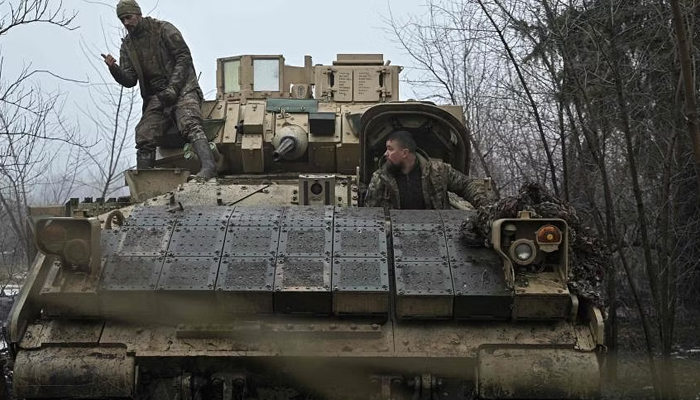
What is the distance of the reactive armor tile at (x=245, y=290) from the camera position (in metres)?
5.63

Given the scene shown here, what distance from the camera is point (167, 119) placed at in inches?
369

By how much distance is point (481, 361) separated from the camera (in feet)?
18.0

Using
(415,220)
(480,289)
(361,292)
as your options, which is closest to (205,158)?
(415,220)

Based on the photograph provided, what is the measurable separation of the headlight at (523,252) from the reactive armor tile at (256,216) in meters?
1.65

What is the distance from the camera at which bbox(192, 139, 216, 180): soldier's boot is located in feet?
28.1

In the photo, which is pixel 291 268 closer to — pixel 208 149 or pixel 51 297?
pixel 51 297

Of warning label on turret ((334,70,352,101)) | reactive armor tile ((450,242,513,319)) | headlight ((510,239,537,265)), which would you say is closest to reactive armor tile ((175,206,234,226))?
reactive armor tile ((450,242,513,319))

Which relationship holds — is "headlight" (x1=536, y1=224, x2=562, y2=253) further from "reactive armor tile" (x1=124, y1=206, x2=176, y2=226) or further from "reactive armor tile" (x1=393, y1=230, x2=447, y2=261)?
"reactive armor tile" (x1=124, y1=206, x2=176, y2=226)

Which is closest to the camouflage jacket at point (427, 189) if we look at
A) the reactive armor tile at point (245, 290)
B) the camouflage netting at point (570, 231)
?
the camouflage netting at point (570, 231)

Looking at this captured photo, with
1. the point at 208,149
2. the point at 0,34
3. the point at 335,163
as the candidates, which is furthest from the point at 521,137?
the point at 0,34

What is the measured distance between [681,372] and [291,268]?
23.1 ft

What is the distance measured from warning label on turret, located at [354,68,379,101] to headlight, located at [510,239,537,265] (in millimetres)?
5181

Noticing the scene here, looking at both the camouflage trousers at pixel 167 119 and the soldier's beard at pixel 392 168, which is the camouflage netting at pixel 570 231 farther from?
the camouflage trousers at pixel 167 119

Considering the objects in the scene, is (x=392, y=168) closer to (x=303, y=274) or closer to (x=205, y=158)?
(x=303, y=274)
